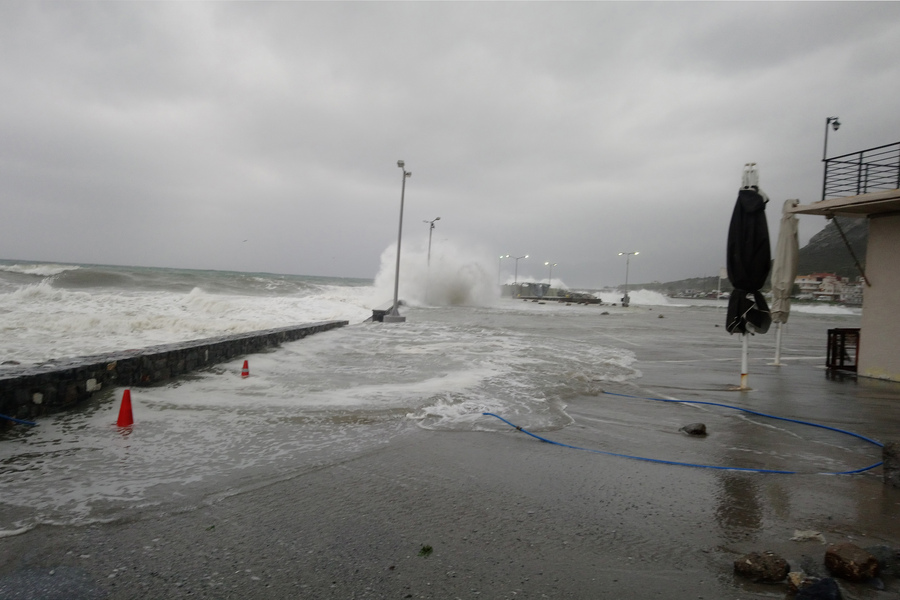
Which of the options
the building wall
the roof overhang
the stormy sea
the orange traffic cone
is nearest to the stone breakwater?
the stormy sea

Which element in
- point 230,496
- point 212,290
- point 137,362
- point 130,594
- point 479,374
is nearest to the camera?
point 130,594

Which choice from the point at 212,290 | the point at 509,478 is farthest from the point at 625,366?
the point at 212,290

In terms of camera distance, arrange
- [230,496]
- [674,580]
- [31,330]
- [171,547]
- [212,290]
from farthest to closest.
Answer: [212,290]
[31,330]
[230,496]
[171,547]
[674,580]

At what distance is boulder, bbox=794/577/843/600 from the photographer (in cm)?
228

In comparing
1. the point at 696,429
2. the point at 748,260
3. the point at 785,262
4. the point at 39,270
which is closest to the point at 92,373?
the point at 696,429

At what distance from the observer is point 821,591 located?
231 cm

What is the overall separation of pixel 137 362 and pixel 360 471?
A: 4.69m

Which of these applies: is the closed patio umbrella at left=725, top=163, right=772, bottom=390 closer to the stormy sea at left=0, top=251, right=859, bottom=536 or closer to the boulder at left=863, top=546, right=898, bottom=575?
the stormy sea at left=0, top=251, right=859, bottom=536

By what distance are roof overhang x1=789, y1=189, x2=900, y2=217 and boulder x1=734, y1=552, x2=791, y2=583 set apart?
29.4 ft

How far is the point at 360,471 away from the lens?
164 inches

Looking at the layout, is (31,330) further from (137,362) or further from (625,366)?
(625,366)

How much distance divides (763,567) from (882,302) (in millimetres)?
9906

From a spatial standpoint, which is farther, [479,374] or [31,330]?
[31,330]

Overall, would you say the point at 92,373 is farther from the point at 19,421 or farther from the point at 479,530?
the point at 479,530
